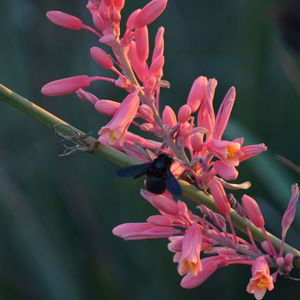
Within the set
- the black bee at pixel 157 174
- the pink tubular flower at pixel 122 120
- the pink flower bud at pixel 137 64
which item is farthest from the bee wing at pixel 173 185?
the pink flower bud at pixel 137 64

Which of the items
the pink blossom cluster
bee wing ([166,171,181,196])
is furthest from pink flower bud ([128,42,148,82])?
bee wing ([166,171,181,196])

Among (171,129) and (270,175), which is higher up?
(171,129)

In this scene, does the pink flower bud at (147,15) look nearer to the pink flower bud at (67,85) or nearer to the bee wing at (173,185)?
the pink flower bud at (67,85)

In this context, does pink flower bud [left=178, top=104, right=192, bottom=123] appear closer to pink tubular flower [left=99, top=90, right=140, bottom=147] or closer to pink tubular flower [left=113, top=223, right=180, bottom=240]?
pink tubular flower [left=99, top=90, right=140, bottom=147]

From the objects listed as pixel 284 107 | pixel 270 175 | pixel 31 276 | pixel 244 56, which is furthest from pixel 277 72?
pixel 31 276

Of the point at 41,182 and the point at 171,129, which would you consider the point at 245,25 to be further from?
the point at 171,129

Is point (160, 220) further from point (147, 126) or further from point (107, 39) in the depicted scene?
point (107, 39)
